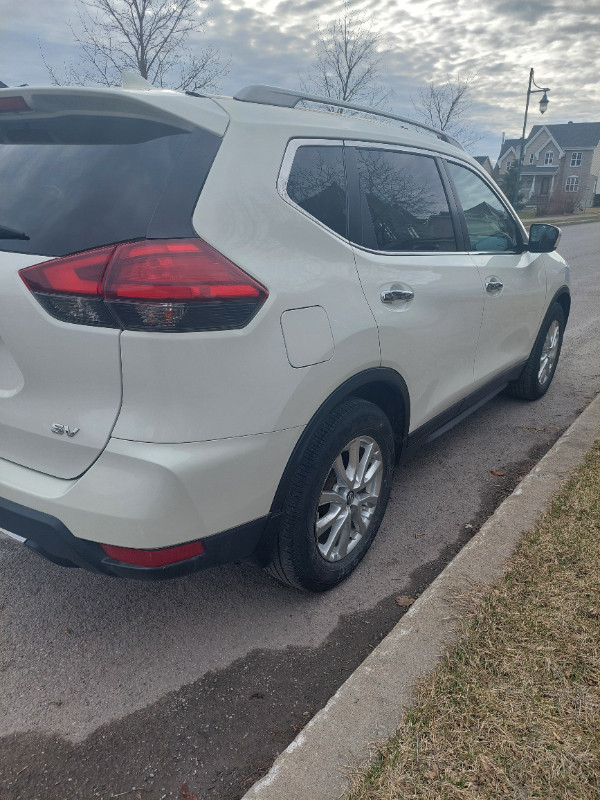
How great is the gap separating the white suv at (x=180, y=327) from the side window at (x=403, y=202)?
14cm

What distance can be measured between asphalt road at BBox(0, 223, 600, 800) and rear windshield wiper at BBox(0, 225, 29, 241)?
1559 millimetres

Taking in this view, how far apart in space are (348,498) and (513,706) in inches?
40.3

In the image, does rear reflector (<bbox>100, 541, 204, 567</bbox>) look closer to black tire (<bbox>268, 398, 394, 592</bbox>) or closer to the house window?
black tire (<bbox>268, 398, 394, 592</bbox>)

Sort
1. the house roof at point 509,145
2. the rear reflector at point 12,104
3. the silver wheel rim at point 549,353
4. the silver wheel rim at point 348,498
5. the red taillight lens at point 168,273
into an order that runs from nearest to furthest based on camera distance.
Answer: the red taillight lens at point 168,273, the rear reflector at point 12,104, the silver wheel rim at point 348,498, the silver wheel rim at point 549,353, the house roof at point 509,145

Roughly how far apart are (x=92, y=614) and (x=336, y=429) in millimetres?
1313

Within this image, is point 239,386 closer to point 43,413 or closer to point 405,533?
point 43,413

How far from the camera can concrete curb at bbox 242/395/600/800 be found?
68.0 inches

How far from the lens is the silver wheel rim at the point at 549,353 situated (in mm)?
5023

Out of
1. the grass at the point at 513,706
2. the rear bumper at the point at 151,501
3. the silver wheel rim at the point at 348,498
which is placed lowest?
the grass at the point at 513,706

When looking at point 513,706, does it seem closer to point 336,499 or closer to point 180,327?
point 336,499

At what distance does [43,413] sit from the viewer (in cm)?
199

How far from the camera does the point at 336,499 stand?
259cm

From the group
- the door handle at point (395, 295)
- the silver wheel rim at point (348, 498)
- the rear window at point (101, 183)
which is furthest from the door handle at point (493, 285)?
the rear window at point (101, 183)

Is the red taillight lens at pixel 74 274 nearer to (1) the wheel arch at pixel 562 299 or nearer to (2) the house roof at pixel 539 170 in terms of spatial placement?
(1) the wheel arch at pixel 562 299
